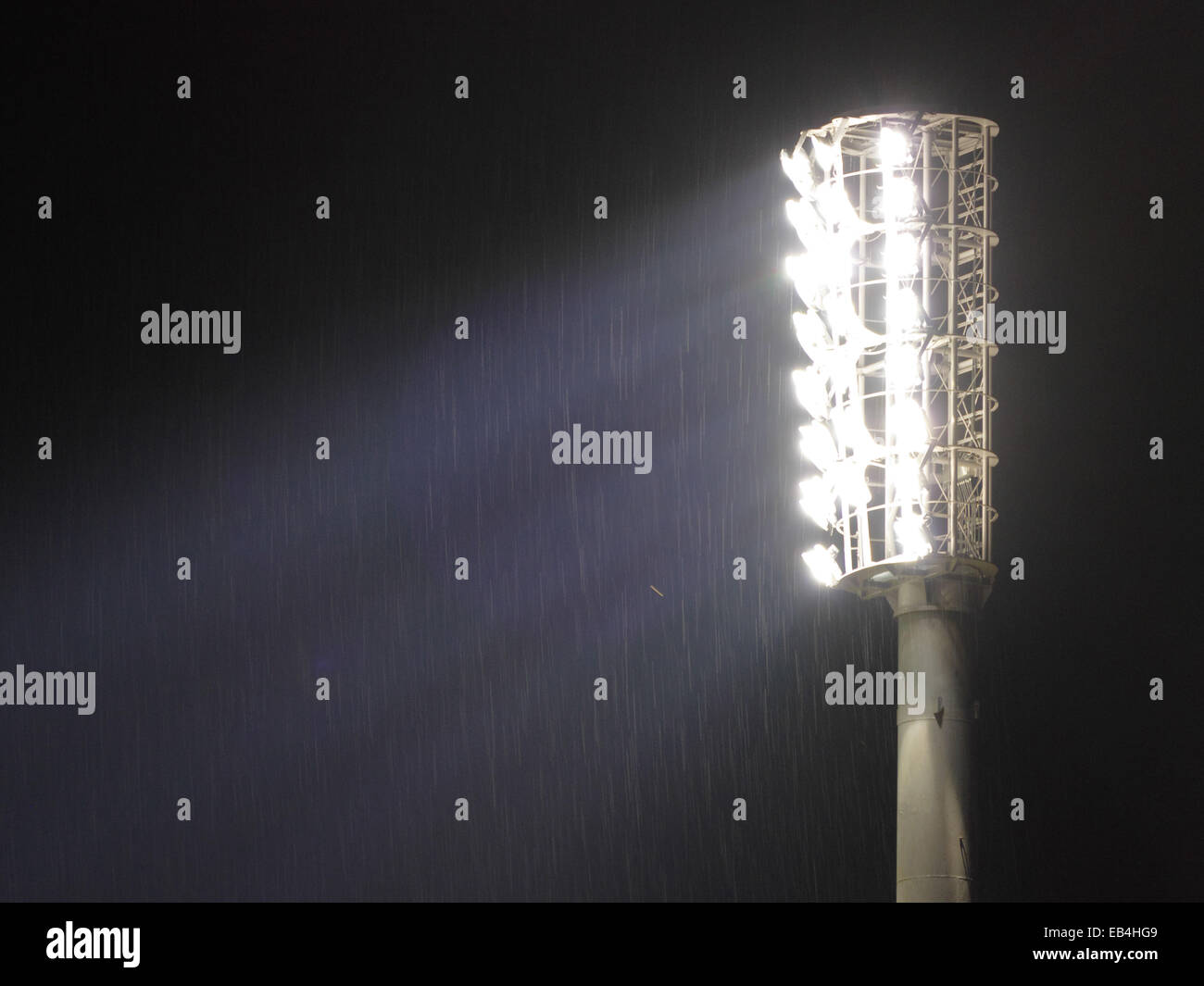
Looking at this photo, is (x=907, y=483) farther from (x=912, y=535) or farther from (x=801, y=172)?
(x=801, y=172)

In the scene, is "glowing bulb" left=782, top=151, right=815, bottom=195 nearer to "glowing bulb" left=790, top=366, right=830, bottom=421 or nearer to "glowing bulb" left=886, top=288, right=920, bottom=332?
"glowing bulb" left=886, top=288, right=920, bottom=332

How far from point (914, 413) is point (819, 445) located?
6.36 feet

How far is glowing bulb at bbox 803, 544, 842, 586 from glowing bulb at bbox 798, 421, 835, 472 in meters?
1.68

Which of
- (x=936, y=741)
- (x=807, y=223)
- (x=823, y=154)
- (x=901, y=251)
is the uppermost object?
(x=823, y=154)

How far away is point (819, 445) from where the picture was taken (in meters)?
35.2

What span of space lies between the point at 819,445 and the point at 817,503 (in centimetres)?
110

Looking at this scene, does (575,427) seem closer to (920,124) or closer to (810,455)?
(810,455)

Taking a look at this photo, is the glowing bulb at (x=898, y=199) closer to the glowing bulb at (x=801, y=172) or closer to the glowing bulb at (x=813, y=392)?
the glowing bulb at (x=801, y=172)

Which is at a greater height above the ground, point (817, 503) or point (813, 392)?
point (813, 392)

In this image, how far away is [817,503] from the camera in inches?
1399

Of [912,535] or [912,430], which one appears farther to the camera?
[912,535]

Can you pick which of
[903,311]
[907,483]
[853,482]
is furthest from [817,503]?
[903,311]

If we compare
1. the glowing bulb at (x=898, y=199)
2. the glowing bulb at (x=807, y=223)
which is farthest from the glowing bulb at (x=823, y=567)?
the glowing bulb at (x=898, y=199)

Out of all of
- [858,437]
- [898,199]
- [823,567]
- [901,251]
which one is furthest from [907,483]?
[898,199]
